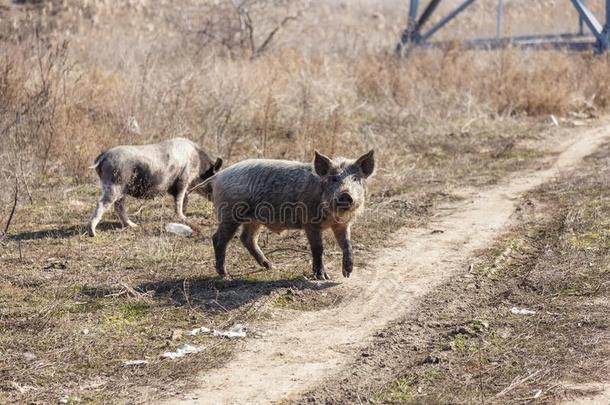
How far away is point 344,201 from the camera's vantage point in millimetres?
7887

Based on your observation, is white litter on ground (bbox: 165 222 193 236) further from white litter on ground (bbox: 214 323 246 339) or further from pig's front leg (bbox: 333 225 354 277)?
white litter on ground (bbox: 214 323 246 339)

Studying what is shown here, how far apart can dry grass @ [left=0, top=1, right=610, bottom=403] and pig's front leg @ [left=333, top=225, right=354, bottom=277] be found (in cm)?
31

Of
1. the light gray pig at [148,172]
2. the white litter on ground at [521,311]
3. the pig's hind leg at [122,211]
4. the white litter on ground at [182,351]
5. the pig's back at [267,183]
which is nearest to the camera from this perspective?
the white litter on ground at [182,351]

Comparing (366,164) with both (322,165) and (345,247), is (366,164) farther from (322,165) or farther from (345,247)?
(345,247)

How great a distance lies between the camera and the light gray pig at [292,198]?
811cm

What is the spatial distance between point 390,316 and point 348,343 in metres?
0.70

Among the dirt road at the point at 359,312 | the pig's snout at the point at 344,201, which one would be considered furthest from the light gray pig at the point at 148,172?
the pig's snout at the point at 344,201

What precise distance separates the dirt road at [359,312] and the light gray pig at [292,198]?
518 millimetres

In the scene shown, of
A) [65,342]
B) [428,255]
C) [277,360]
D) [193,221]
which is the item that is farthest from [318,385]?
[193,221]

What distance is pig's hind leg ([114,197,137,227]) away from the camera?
10.3m

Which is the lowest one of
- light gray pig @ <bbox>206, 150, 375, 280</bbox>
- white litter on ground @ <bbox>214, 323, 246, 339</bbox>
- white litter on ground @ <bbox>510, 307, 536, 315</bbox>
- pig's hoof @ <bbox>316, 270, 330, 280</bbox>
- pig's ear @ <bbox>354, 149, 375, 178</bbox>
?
white litter on ground @ <bbox>510, 307, 536, 315</bbox>

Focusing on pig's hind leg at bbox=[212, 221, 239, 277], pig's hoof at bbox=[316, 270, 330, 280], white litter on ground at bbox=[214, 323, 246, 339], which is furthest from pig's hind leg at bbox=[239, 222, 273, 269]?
white litter on ground at bbox=[214, 323, 246, 339]

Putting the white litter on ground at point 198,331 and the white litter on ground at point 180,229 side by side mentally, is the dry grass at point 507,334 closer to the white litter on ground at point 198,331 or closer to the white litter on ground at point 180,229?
the white litter on ground at point 198,331

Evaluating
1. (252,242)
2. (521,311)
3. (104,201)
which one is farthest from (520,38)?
(521,311)
